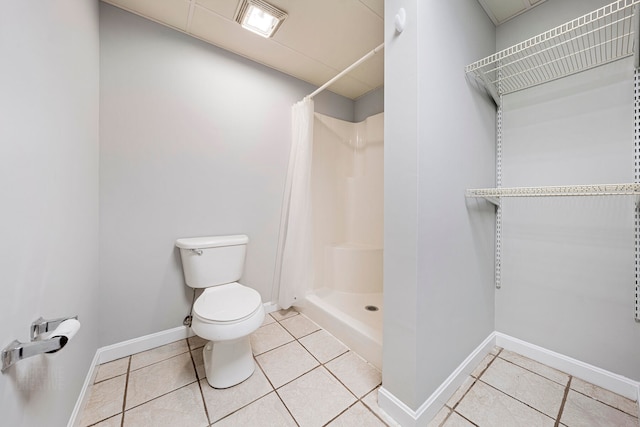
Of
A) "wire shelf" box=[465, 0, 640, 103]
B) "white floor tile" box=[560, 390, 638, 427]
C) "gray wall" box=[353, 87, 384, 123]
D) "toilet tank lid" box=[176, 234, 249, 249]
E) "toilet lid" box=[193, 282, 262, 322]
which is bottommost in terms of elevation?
"white floor tile" box=[560, 390, 638, 427]

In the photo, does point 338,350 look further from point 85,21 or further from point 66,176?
point 85,21

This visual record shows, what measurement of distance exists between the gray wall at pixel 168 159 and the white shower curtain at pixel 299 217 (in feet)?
0.65

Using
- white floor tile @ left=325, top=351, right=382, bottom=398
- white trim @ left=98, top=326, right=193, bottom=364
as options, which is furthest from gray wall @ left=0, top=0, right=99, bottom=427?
white floor tile @ left=325, top=351, right=382, bottom=398

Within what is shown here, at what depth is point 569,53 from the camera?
4.29ft

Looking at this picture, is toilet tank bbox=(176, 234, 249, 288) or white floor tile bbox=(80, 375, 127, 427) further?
toilet tank bbox=(176, 234, 249, 288)

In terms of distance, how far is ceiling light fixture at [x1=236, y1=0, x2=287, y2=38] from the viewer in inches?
54.8

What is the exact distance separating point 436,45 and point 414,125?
41 cm

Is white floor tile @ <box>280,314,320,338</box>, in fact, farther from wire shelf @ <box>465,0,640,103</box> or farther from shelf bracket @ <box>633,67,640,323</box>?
wire shelf @ <box>465,0,640,103</box>

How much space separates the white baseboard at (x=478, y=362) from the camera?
41.9 inches

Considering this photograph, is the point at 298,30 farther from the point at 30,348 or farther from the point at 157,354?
the point at 157,354

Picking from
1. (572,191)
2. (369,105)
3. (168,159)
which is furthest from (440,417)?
(369,105)

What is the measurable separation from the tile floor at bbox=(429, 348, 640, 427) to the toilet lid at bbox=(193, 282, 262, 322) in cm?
105

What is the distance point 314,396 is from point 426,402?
0.54 meters

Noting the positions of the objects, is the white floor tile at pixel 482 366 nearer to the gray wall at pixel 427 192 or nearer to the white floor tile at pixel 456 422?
the gray wall at pixel 427 192
